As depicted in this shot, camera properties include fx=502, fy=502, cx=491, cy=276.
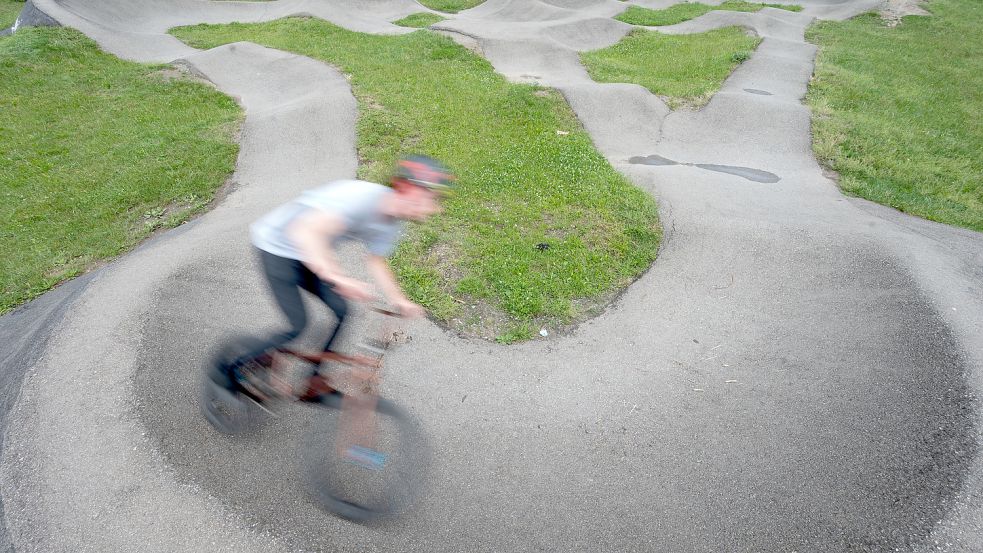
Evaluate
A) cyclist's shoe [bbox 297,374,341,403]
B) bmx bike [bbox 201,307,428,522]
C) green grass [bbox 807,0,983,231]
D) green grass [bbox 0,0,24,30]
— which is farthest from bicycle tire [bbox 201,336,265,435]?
green grass [bbox 0,0,24,30]

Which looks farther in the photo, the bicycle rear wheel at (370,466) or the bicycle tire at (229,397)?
the bicycle tire at (229,397)

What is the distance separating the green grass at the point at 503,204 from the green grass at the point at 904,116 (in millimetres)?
5016

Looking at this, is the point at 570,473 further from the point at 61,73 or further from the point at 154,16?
the point at 154,16

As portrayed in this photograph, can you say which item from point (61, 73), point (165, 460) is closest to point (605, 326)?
point (165, 460)

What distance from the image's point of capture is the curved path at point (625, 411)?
3684 mm

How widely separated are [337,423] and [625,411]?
2.59 metres

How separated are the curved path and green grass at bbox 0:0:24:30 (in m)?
27.6

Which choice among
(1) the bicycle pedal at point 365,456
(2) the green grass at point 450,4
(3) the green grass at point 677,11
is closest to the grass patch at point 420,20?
(2) the green grass at point 450,4

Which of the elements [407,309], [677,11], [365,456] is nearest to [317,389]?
[365,456]

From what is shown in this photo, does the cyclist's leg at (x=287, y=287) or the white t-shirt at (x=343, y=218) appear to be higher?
the white t-shirt at (x=343, y=218)

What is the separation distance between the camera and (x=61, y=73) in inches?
568

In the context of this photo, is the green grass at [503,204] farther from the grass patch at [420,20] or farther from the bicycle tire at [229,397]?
the grass patch at [420,20]

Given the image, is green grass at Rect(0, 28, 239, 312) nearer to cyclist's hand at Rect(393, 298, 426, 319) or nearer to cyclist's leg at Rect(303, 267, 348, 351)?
cyclist's leg at Rect(303, 267, 348, 351)

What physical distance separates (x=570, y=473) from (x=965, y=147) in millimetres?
13211
